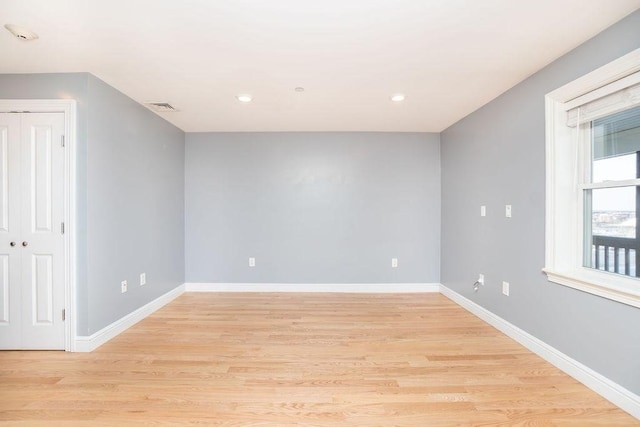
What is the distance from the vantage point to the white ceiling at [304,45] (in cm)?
162

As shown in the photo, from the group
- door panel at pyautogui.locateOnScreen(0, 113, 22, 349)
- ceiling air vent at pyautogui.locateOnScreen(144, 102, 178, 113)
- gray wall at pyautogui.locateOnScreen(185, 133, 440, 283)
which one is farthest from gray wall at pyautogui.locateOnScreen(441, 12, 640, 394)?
door panel at pyautogui.locateOnScreen(0, 113, 22, 349)

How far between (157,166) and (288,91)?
77.2 inches

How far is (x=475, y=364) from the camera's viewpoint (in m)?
2.22

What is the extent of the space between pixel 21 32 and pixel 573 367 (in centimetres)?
446

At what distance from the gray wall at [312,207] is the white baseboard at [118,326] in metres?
0.70

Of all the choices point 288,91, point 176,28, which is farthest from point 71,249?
point 288,91

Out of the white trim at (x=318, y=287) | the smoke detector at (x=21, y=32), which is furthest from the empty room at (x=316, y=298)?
the white trim at (x=318, y=287)

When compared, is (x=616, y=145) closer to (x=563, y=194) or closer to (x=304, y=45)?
(x=563, y=194)

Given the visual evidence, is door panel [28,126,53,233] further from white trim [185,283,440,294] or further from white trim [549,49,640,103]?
white trim [549,49,640,103]

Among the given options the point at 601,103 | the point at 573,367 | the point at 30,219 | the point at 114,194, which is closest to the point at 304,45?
the point at 601,103

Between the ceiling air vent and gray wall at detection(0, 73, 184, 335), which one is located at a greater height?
the ceiling air vent

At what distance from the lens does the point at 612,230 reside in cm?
196

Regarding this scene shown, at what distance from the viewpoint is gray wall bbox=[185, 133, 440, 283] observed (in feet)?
13.7

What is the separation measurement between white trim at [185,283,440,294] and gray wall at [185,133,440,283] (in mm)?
75
